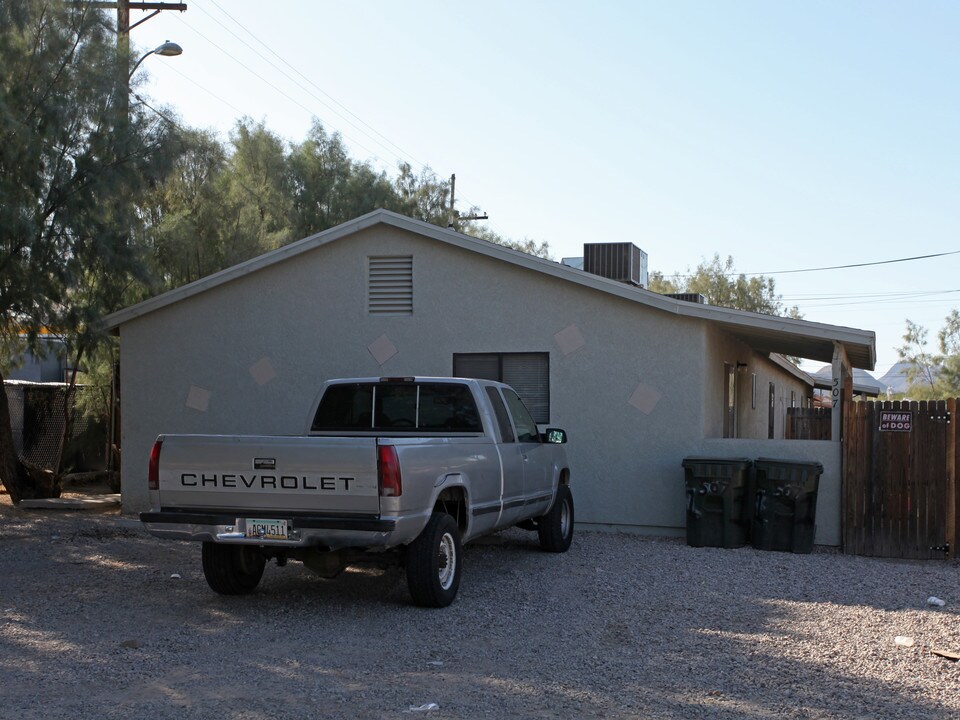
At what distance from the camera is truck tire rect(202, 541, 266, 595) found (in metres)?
8.42

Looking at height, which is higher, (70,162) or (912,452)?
(70,162)

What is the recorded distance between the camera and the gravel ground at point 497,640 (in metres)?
5.74

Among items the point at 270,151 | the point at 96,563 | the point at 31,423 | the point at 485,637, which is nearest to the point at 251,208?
Result: the point at 270,151

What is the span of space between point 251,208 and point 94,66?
13068 millimetres

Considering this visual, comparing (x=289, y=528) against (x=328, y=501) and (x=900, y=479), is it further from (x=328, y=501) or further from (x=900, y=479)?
(x=900, y=479)

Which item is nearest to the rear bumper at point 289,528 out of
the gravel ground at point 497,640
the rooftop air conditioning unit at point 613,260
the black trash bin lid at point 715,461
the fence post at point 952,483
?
the gravel ground at point 497,640

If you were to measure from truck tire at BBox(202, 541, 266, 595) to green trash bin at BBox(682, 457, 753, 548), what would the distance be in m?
5.30

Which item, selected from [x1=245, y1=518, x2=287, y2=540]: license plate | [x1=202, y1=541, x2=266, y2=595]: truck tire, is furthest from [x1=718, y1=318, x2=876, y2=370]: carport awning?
[x1=245, y1=518, x2=287, y2=540]: license plate

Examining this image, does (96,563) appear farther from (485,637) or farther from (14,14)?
(14,14)

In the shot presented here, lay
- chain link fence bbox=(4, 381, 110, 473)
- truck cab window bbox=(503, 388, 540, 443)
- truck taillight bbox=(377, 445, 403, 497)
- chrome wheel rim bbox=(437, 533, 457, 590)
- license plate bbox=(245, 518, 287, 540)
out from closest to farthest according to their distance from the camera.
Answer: truck taillight bbox=(377, 445, 403, 497) < license plate bbox=(245, 518, 287, 540) < chrome wheel rim bbox=(437, 533, 457, 590) < truck cab window bbox=(503, 388, 540, 443) < chain link fence bbox=(4, 381, 110, 473)

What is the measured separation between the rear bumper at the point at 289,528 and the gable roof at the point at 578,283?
568 cm

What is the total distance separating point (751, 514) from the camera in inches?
462

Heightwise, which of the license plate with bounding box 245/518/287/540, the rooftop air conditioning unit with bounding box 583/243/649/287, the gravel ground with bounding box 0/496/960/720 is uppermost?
the rooftop air conditioning unit with bounding box 583/243/649/287

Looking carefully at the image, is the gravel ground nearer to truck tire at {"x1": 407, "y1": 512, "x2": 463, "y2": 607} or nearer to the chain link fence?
truck tire at {"x1": 407, "y1": 512, "x2": 463, "y2": 607}
